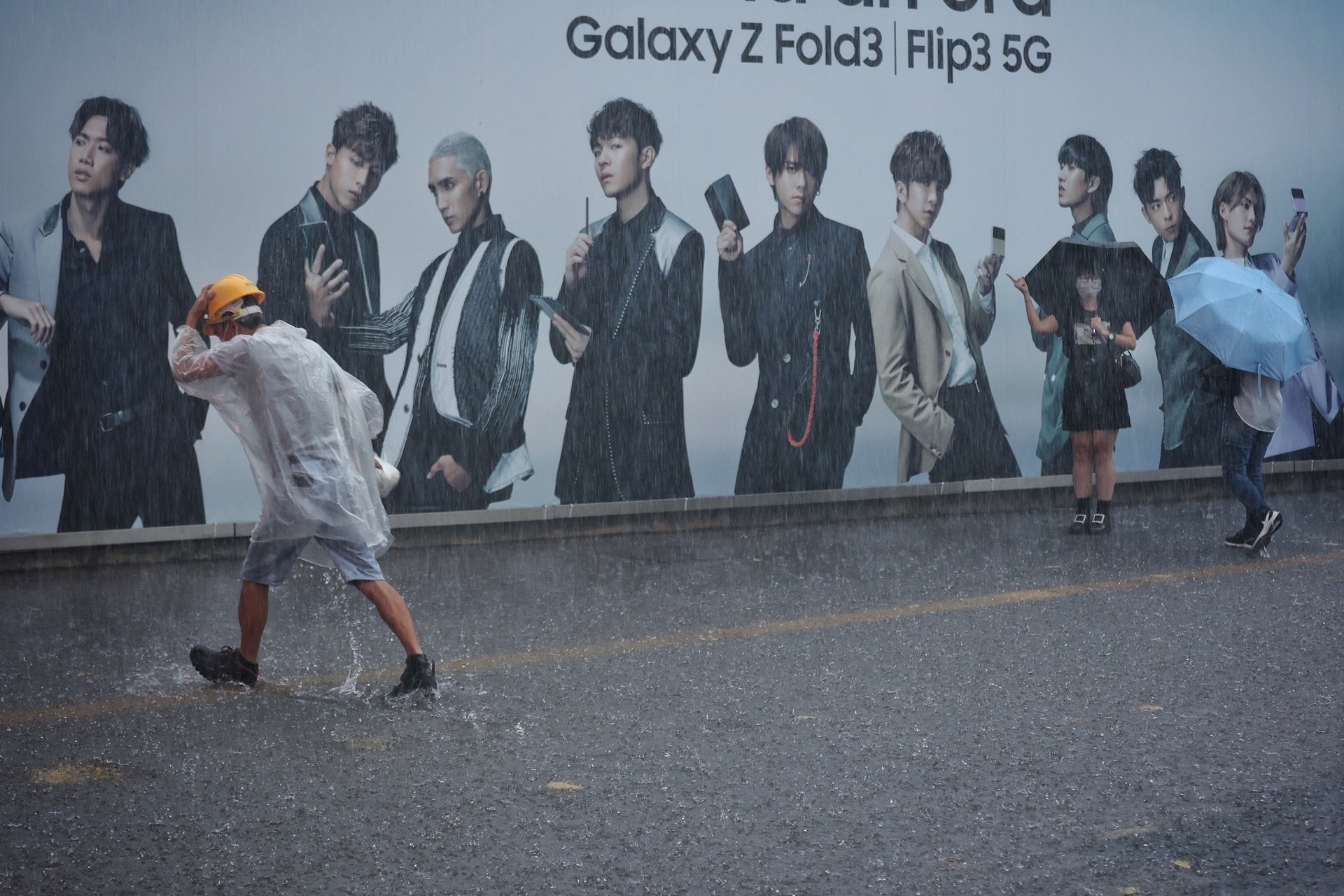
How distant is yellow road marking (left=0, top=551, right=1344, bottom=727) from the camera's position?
216 inches

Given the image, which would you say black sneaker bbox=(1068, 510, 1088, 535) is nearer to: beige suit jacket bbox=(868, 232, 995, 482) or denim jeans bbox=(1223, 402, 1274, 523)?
denim jeans bbox=(1223, 402, 1274, 523)

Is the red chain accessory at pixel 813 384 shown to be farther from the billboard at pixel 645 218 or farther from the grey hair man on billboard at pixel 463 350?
the grey hair man on billboard at pixel 463 350

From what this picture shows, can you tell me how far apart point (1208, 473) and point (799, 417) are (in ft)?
11.7

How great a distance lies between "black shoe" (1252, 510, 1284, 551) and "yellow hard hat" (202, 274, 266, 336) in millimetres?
6006

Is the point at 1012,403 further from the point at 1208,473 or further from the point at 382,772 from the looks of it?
the point at 382,772

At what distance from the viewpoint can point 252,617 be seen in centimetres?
573

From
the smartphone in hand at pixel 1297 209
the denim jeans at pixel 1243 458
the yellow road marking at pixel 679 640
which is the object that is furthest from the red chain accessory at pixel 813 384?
the smartphone in hand at pixel 1297 209

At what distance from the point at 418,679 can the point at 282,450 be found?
101cm

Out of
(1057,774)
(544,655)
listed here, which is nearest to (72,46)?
(544,655)

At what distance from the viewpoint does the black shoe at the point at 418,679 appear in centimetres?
551

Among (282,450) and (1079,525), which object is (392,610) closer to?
(282,450)

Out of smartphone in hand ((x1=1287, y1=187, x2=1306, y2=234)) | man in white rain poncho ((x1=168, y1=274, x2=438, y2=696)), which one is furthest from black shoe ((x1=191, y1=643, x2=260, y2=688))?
smartphone in hand ((x1=1287, y1=187, x2=1306, y2=234))

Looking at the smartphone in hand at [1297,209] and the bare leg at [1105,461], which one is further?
the smartphone in hand at [1297,209]

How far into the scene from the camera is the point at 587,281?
977 cm
